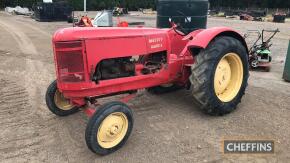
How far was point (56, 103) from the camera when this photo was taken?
16.5ft

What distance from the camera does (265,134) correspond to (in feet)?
14.9

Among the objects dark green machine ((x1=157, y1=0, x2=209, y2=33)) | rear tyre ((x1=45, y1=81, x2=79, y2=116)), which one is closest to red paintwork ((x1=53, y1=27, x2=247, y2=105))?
rear tyre ((x1=45, y1=81, x2=79, y2=116))

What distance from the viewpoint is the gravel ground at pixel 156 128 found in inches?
158

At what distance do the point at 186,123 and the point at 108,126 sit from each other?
1.36m

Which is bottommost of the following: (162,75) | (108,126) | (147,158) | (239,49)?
(147,158)

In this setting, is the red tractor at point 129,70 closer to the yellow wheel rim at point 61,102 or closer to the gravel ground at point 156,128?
the yellow wheel rim at point 61,102

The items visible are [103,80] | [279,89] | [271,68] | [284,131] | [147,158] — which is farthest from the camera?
[271,68]

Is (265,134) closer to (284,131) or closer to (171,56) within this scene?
(284,131)

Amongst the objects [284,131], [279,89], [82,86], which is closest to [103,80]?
[82,86]

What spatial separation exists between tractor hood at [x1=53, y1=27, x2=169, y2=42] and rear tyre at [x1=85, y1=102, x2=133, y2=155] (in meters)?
0.84

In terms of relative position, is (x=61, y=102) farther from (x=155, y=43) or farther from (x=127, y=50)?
(x=155, y=43)

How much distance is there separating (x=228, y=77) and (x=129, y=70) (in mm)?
1598

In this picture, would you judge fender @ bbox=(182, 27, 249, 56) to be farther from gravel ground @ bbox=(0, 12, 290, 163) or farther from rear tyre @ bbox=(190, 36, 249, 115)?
gravel ground @ bbox=(0, 12, 290, 163)

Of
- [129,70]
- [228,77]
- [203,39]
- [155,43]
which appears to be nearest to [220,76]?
[228,77]
